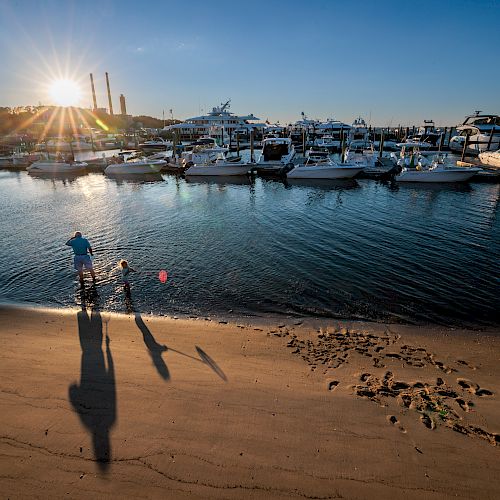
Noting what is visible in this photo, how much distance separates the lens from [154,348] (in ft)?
22.4

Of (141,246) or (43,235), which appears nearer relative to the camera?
(141,246)

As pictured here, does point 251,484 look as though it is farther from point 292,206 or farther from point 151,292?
point 292,206

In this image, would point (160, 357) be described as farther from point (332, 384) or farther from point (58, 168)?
point (58, 168)

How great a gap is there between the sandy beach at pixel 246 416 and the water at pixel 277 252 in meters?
2.09

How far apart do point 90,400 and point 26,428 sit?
846 millimetres

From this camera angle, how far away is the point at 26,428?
14.2 feet

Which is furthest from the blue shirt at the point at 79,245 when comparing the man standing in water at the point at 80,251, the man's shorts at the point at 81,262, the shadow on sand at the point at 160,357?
the shadow on sand at the point at 160,357

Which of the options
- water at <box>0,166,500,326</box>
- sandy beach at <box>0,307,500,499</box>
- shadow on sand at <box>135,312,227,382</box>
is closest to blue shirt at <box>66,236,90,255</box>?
water at <box>0,166,500,326</box>

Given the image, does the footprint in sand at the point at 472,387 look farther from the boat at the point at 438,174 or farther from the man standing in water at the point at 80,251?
the boat at the point at 438,174

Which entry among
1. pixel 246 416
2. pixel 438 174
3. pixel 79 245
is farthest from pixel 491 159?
pixel 246 416

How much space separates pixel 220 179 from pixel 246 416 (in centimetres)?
3235

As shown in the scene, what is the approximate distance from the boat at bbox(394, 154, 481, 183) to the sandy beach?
24831mm

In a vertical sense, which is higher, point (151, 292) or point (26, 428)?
point (26, 428)

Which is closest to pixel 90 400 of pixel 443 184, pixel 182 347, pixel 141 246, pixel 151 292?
pixel 182 347
